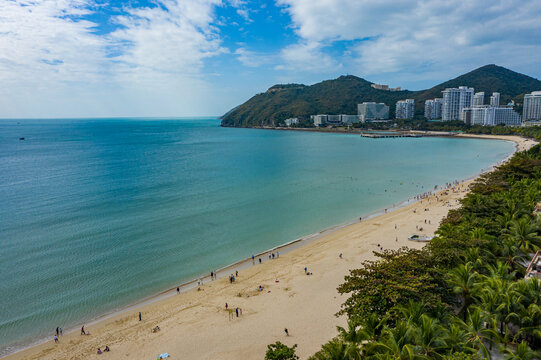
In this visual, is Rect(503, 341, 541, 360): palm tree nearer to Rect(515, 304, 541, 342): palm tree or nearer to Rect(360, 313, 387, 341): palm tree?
Rect(515, 304, 541, 342): palm tree

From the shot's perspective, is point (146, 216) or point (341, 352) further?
point (146, 216)

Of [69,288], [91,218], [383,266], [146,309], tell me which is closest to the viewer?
[383,266]

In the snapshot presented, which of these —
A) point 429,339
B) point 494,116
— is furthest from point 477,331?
point 494,116

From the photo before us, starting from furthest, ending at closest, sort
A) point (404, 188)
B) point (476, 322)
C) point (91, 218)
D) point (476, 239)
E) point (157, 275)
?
point (404, 188) → point (91, 218) → point (157, 275) → point (476, 239) → point (476, 322)

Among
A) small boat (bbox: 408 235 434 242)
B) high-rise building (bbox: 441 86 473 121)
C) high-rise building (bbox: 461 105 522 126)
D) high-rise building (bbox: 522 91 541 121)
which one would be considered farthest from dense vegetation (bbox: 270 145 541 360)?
high-rise building (bbox: 441 86 473 121)

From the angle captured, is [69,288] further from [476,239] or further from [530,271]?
[530,271]

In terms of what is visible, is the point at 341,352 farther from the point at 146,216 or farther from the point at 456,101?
the point at 456,101

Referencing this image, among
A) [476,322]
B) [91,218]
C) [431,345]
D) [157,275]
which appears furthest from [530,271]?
[91,218]
